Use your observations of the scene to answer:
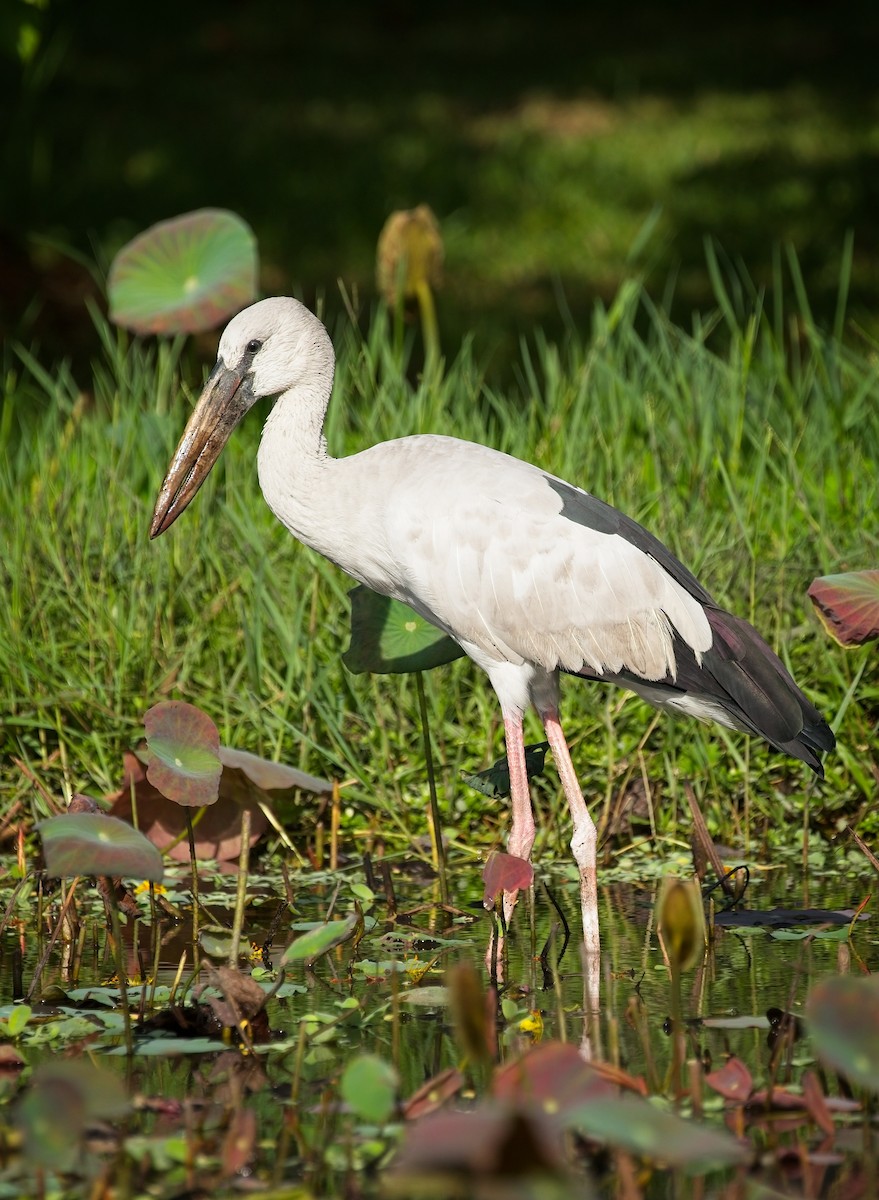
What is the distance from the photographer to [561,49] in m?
16.3

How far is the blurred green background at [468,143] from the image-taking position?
432 inches

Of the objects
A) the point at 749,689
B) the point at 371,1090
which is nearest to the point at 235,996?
the point at 371,1090

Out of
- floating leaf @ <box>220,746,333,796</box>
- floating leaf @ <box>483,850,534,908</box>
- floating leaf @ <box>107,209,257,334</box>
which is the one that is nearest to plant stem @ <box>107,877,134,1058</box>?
floating leaf @ <box>483,850,534,908</box>

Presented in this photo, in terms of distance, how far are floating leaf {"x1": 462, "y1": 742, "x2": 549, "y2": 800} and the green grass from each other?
1.37ft

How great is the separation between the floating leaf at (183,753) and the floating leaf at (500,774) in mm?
765

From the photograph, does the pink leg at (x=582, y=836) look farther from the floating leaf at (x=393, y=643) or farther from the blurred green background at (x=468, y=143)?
the blurred green background at (x=468, y=143)

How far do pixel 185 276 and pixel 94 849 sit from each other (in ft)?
8.67

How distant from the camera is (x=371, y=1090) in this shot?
8.39 feet

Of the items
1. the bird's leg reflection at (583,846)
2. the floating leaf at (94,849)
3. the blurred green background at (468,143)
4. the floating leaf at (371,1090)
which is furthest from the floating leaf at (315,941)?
the blurred green background at (468,143)

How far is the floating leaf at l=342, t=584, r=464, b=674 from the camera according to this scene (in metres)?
4.18

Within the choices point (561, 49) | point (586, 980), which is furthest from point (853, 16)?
point (586, 980)

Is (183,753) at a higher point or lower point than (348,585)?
lower

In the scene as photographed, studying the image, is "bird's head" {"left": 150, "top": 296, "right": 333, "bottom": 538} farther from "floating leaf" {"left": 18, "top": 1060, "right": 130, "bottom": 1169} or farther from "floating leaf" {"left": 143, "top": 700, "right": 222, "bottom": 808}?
"floating leaf" {"left": 18, "top": 1060, "right": 130, "bottom": 1169}

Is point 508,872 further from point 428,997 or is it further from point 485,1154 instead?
point 485,1154
